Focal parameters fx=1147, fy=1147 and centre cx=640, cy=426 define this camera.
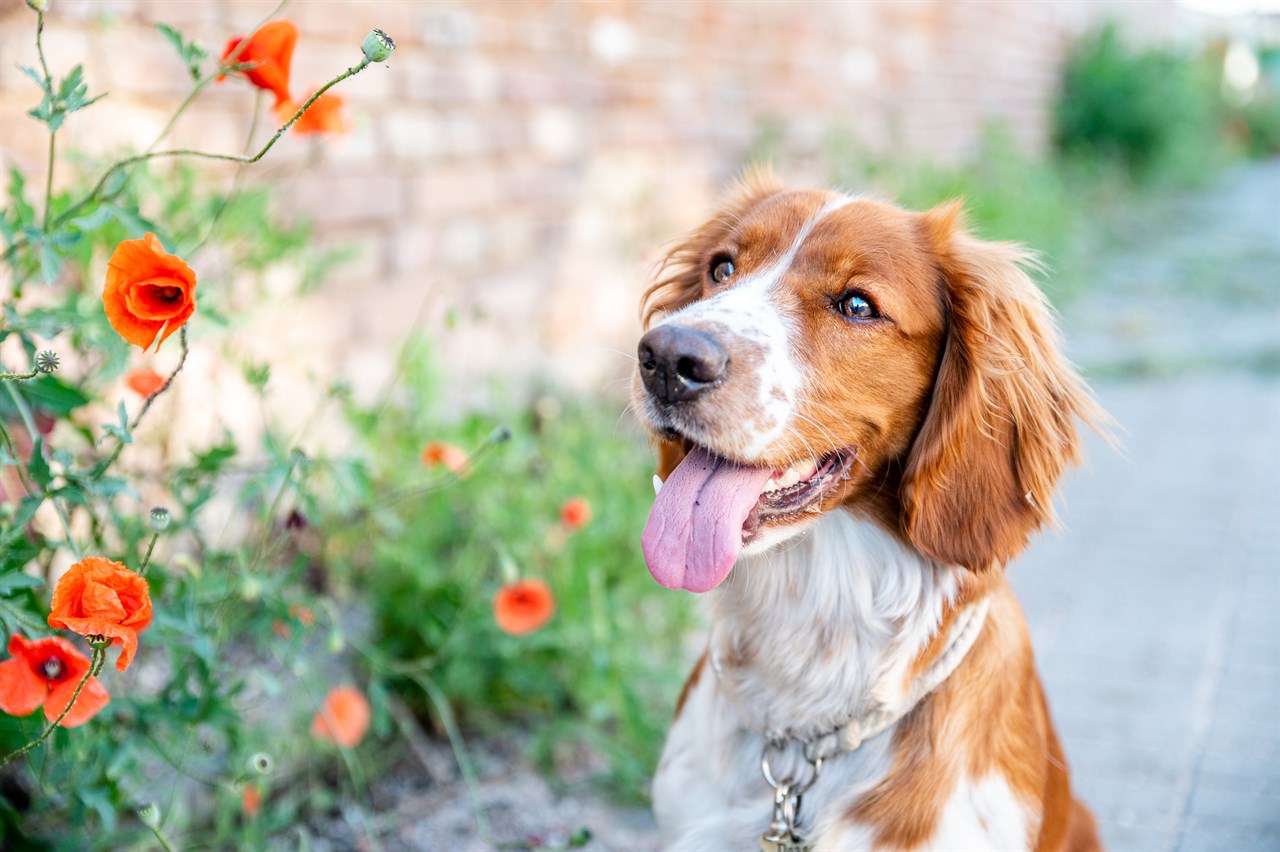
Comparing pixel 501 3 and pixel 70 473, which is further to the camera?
pixel 501 3

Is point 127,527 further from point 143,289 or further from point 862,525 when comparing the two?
point 862,525

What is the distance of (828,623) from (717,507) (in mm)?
356

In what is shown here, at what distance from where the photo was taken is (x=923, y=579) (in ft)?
7.09

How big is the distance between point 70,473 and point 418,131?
3.13m

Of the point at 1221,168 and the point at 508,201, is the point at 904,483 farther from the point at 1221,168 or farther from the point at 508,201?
the point at 1221,168

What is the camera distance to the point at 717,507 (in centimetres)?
205

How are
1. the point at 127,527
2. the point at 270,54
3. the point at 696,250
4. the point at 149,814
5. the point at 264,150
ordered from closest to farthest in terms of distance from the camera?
the point at 264,150 < the point at 149,814 < the point at 270,54 < the point at 127,527 < the point at 696,250

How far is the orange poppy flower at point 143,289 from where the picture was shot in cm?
155

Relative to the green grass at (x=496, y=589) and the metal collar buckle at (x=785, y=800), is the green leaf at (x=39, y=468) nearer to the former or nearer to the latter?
the green grass at (x=496, y=589)

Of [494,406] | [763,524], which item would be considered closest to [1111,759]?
[763,524]

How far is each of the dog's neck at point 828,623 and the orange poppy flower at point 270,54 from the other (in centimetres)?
122

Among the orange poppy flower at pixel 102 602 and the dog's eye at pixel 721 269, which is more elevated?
the dog's eye at pixel 721 269

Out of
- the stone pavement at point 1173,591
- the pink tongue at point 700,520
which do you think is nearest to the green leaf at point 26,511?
the pink tongue at point 700,520

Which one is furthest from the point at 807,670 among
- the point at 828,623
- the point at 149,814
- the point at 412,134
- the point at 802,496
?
the point at 412,134
